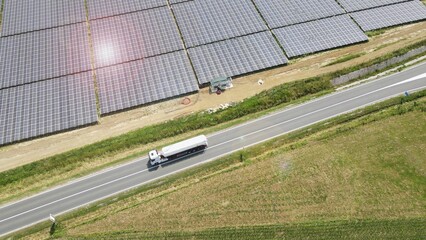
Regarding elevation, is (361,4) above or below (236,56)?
above

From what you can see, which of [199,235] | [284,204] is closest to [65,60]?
[199,235]

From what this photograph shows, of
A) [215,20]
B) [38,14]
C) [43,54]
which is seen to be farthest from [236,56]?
[38,14]

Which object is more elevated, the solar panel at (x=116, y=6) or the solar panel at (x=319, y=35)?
→ the solar panel at (x=116, y=6)

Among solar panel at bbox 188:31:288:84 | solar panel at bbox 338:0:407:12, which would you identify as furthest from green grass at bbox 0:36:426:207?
solar panel at bbox 338:0:407:12

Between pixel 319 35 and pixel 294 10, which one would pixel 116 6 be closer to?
pixel 294 10

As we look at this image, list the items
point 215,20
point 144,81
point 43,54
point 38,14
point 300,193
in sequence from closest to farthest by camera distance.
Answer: point 300,193 < point 144,81 < point 43,54 < point 215,20 < point 38,14

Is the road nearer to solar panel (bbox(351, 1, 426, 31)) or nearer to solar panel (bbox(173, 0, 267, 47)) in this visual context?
solar panel (bbox(351, 1, 426, 31))

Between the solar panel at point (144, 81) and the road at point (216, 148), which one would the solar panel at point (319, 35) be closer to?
the road at point (216, 148)

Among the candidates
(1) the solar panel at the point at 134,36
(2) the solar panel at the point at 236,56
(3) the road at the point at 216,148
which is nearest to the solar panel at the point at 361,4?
(3) the road at the point at 216,148
